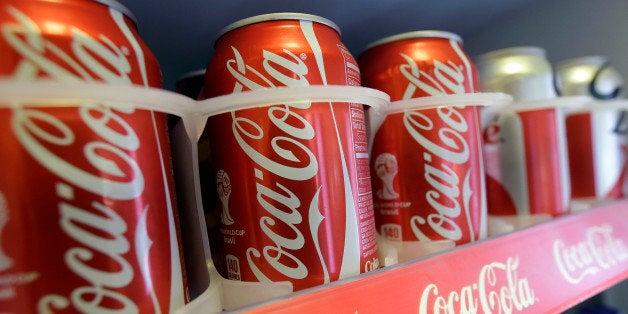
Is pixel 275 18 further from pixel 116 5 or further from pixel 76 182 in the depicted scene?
pixel 76 182

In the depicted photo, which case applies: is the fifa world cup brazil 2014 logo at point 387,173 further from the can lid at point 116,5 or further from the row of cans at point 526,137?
the can lid at point 116,5

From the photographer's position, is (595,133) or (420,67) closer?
(420,67)

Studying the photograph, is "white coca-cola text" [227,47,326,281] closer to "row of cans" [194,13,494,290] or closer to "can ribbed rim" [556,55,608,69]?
"row of cans" [194,13,494,290]

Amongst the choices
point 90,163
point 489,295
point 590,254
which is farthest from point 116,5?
point 590,254

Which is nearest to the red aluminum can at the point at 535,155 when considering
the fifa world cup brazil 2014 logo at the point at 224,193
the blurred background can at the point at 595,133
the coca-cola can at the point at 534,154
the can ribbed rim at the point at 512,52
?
the coca-cola can at the point at 534,154

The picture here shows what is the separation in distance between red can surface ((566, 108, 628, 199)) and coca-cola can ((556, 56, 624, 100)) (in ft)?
0.19

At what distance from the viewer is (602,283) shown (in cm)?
79

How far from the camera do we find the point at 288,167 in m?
0.48

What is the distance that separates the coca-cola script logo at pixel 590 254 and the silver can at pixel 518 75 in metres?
0.28

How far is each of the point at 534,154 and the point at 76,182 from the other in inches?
30.8

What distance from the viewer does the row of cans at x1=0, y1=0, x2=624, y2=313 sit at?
0.35 m

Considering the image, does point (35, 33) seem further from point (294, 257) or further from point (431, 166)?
point (431, 166)

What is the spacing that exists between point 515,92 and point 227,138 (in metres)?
0.61

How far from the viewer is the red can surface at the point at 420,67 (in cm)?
66
